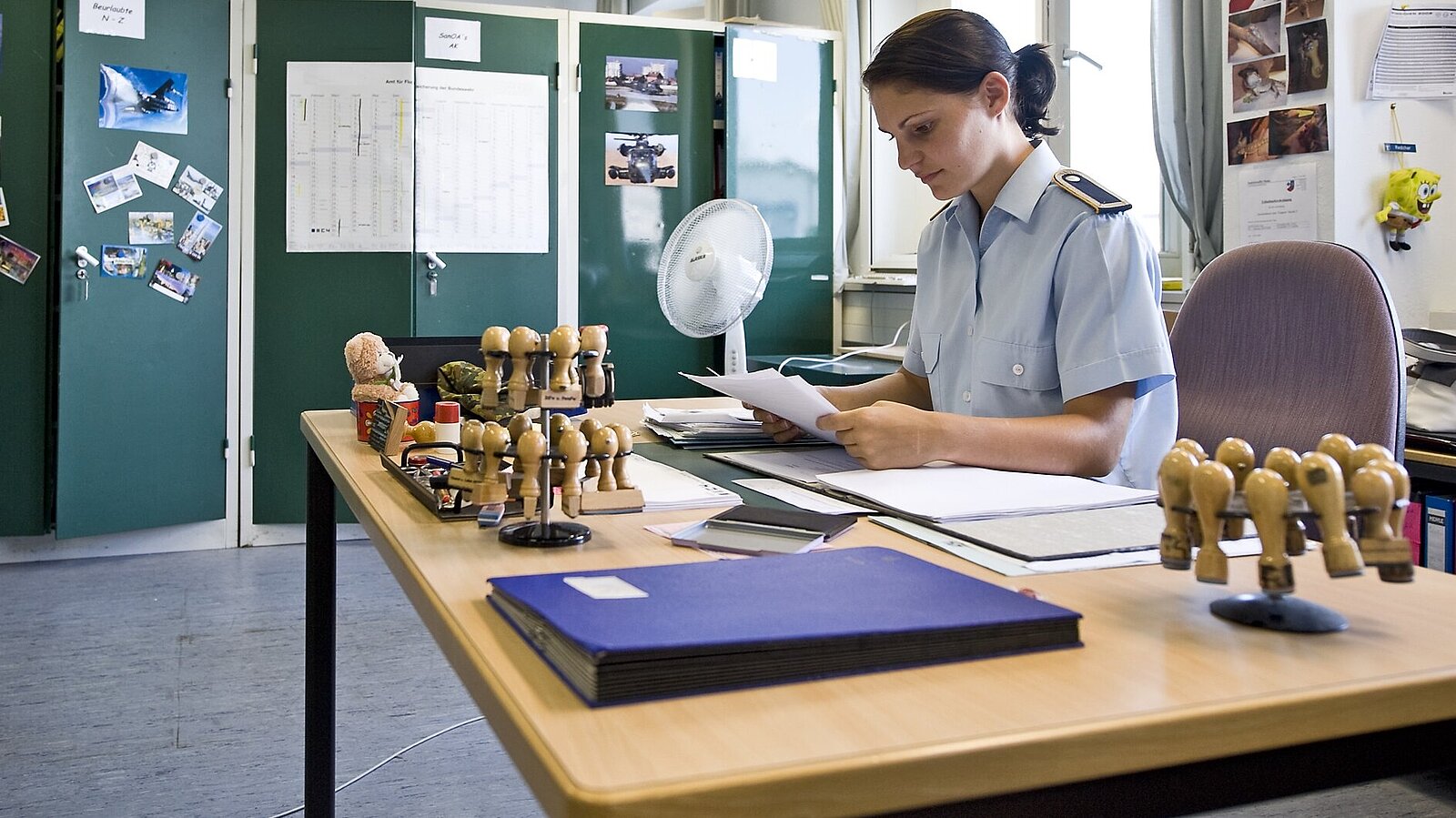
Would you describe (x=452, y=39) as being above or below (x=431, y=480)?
above

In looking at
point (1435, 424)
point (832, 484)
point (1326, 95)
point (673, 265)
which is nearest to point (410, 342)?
point (832, 484)

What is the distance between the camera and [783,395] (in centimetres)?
144

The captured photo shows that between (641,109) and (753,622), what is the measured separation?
13.0 ft

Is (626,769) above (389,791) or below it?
above

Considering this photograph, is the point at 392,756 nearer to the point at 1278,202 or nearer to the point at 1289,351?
the point at 1289,351

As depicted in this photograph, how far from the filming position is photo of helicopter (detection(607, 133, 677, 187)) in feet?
14.5

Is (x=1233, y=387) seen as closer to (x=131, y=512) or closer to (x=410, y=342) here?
(x=410, y=342)

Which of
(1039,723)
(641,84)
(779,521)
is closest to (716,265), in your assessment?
(779,521)

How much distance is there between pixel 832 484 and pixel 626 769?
0.77 meters

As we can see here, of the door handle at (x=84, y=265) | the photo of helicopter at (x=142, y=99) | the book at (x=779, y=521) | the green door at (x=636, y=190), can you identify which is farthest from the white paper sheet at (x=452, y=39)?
the book at (x=779, y=521)

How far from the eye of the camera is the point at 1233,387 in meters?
1.67

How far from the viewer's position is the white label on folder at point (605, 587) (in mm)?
726

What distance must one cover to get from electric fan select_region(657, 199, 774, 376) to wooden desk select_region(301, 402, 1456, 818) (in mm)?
1949

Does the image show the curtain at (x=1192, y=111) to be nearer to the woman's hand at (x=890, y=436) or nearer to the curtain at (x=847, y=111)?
the curtain at (x=847, y=111)
